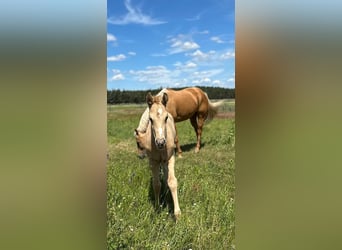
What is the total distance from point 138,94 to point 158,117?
31cm

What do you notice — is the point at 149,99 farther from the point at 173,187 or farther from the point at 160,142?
the point at 173,187

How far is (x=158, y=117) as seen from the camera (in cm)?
291

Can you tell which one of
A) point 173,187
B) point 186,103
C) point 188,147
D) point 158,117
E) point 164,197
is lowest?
point 164,197

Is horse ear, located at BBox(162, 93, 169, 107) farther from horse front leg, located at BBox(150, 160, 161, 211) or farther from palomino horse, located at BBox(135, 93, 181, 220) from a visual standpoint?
horse front leg, located at BBox(150, 160, 161, 211)

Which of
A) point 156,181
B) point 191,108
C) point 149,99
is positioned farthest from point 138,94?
point 156,181

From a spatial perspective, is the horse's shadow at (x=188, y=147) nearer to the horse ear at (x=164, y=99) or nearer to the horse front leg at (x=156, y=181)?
the horse front leg at (x=156, y=181)

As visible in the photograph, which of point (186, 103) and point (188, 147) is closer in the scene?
point (186, 103)

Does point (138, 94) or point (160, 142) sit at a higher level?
point (138, 94)

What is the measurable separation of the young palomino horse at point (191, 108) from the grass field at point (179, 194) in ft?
0.23

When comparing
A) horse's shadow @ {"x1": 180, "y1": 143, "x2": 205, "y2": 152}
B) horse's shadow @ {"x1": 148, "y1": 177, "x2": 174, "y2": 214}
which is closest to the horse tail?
horse's shadow @ {"x1": 180, "y1": 143, "x2": 205, "y2": 152}

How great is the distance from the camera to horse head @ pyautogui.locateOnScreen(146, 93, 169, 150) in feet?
9.46
